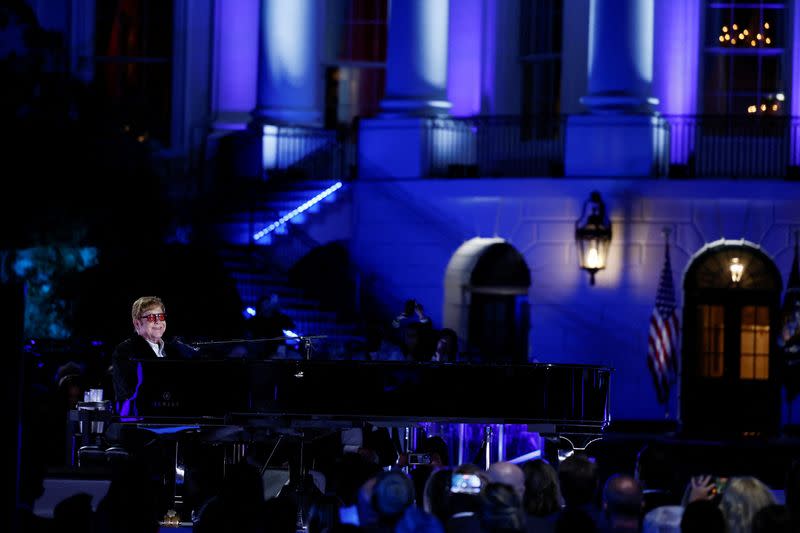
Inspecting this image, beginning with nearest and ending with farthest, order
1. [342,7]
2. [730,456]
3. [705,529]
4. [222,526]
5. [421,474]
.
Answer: [705,529] → [222,526] → [421,474] → [730,456] → [342,7]

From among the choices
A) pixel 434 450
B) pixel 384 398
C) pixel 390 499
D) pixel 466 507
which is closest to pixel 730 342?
pixel 434 450

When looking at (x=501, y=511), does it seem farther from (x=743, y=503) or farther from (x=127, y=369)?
(x=127, y=369)

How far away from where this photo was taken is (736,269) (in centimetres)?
3164

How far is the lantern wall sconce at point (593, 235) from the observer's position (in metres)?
31.3

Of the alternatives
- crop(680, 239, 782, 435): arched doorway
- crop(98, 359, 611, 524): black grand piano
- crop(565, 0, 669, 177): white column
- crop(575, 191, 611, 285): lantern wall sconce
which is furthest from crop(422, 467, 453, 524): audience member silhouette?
crop(680, 239, 782, 435): arched doorway

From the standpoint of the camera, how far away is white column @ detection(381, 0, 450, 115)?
108 ft

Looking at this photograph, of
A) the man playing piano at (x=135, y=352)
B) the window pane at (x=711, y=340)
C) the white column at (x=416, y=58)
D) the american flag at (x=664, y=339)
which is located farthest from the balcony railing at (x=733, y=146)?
the man playing piano at (x=135, y=352)

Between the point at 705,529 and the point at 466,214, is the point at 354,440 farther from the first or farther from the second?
the point at 466,214

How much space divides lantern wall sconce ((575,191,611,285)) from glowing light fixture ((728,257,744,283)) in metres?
2.08

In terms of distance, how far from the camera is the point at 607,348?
1246 inches

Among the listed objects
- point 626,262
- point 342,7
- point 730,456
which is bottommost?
point 730,456

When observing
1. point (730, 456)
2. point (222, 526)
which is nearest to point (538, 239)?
point (730, 456)

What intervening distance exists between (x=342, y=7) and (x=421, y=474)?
67.9 feet

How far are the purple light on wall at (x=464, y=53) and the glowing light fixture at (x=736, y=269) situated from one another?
5.86 m
